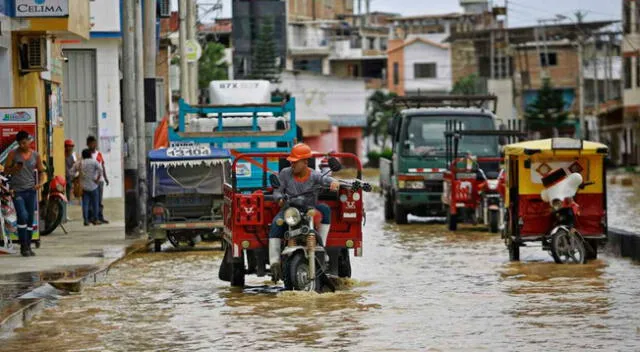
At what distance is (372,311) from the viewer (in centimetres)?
1490

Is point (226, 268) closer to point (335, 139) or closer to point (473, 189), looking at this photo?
point (473, 189)

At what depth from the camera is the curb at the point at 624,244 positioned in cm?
2173

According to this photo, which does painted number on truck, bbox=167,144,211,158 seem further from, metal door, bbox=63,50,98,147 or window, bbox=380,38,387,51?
window, bbox=380,38,387,51

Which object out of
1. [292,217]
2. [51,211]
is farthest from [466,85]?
[292,217]

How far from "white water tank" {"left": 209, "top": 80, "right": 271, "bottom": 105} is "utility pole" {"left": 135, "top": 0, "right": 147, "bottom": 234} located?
45.5ft

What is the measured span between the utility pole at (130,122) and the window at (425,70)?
9645 cm

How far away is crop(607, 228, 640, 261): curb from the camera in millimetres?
21734

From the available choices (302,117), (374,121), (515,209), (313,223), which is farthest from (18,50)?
(374,121)

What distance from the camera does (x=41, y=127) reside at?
101 feet

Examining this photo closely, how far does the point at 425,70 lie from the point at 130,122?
97000mm

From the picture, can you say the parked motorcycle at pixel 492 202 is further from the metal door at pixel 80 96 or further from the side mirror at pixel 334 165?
the metal door at pixel 80 96

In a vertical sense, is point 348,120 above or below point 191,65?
below

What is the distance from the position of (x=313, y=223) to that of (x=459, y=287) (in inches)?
79.3

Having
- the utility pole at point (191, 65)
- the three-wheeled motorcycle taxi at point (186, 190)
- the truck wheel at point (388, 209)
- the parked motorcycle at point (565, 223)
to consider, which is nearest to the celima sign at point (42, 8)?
the three-wheeled motorcycle taxi at point (186, 190)
